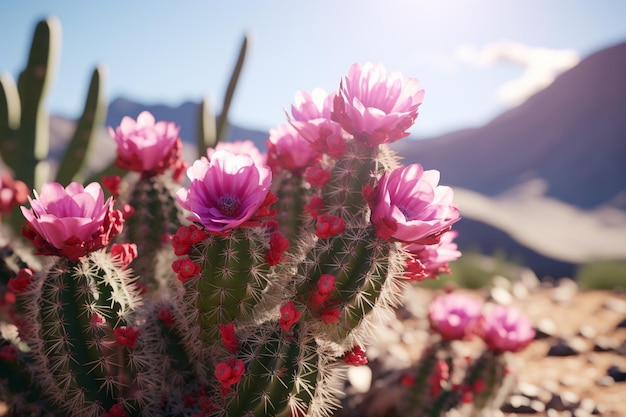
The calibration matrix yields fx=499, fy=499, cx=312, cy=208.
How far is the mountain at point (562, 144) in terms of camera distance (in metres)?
24.8

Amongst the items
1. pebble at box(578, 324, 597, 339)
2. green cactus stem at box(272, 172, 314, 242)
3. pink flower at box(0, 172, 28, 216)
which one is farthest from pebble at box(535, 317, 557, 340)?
pink flower at box(0, 172, 28, 216)

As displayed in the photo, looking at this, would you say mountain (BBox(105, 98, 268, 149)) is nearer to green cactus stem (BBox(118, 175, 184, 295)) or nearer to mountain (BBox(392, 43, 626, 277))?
mountain (BBox(392, 43, 626, 277))

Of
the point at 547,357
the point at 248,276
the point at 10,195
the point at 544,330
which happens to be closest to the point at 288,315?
the point at 248,276

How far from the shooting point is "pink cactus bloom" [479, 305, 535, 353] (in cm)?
255

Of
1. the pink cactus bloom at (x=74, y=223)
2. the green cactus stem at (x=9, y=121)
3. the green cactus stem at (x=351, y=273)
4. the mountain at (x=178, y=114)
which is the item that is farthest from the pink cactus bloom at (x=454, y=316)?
the mountain at (x=178, y=114)

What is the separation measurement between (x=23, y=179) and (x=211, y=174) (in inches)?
103

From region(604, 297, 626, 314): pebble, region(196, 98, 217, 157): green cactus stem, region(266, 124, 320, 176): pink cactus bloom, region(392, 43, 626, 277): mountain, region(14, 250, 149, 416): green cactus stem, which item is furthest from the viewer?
region(392, 43, 626, 277): mountain

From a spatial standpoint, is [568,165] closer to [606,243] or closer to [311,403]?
[606,243]

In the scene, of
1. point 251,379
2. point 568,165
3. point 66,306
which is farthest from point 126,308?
→ point 568,165

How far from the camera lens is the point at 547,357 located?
4.70m

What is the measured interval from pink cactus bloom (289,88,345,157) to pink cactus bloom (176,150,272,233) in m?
0.24

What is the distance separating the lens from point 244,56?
12.3 ft

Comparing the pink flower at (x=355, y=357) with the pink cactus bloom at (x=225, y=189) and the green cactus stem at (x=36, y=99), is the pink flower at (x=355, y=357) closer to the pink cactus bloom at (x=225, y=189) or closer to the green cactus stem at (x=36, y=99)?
the pink cactus bloom at (x=225, y=189)

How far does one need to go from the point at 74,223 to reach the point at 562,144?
30207 mm
